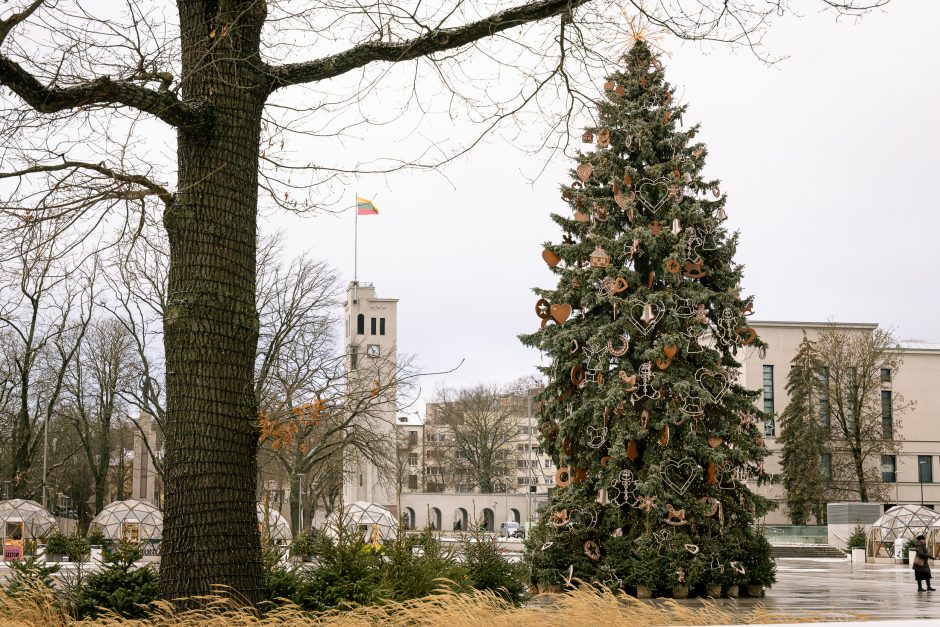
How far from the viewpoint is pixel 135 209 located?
955 cm

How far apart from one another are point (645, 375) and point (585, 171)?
4.54 meters

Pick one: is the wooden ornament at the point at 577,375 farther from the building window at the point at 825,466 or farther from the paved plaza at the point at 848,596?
the building window at the point at 825,466

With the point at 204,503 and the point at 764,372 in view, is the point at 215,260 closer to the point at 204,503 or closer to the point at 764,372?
the point at 204,503

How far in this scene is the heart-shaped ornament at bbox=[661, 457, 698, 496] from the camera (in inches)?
779

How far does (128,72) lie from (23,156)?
4.03 ft

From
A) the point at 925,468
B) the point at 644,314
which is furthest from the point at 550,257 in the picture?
the point at 925,468

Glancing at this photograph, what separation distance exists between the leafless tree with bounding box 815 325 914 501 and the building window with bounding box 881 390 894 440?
308 centimetres

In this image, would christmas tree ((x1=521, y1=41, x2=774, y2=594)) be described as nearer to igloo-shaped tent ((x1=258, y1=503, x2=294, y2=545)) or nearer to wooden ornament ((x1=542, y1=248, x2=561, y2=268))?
wooden ornament ((x1=542, y1=248, x2=561, y2=268))

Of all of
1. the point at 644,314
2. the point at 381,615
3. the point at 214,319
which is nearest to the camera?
the point at 381,615

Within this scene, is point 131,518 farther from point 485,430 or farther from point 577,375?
point 485,430

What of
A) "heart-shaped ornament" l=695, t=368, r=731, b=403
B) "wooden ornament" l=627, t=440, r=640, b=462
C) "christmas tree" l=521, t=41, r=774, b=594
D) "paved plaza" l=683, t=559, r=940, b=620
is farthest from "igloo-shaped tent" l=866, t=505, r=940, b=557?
"wooden ornament" l=627, t=440, r=640, b=462

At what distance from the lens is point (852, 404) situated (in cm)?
5959

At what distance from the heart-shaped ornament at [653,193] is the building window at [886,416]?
49.6 metres

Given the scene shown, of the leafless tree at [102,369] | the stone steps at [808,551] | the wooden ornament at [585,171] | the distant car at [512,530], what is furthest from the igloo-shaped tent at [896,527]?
the leafless tree at [102,369]
